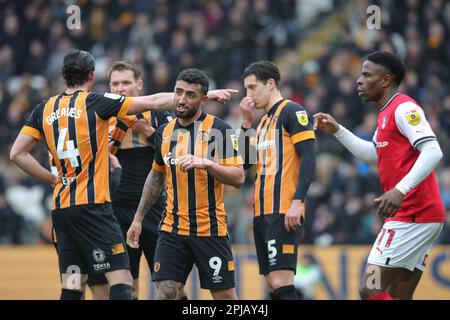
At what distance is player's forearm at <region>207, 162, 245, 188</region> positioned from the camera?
733 cm

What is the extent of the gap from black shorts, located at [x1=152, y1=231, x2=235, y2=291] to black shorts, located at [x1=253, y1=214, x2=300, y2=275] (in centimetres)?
51

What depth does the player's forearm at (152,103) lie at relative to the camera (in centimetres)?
765

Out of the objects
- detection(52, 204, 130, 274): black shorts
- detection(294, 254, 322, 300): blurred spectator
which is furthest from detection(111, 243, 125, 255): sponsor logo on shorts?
detection(294, 254, 322, 300): blurred spectator

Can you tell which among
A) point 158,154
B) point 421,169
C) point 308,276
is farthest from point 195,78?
point 308,276

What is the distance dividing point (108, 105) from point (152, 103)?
38 centimetres

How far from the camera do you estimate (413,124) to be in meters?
7.07

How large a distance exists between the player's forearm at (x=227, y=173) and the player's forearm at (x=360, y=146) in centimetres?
113

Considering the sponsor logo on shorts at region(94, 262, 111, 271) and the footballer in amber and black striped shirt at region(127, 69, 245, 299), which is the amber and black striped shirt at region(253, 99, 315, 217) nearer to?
the footballer in amber and black striped shirt at region(127, 69, 245, 299)

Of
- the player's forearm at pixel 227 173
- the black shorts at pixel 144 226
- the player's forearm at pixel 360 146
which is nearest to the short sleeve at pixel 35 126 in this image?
the black shorts at pixel 144 226

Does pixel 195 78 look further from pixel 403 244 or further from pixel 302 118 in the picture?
pixel 403 244

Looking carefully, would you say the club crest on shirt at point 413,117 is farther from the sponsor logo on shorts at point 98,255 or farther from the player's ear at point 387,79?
the sponsor logo on shorts at point 98,255

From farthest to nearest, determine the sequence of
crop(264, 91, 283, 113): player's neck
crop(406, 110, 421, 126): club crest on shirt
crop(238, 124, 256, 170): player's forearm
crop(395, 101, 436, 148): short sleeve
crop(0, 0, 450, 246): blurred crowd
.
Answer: crop(0, 0, 450, 246): blurred crowd
crop(238, 124, 256, 170): player's forearm
crop(264, 91, 283, 113): player's neck
crop(406, 110, 421, 126): club crest on shirt
crop(395, 101, 436, 148): short sleeve
